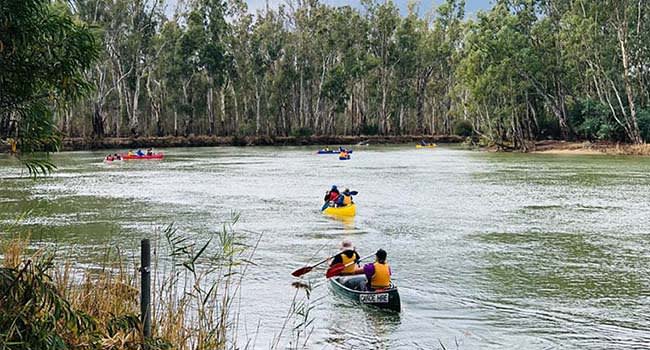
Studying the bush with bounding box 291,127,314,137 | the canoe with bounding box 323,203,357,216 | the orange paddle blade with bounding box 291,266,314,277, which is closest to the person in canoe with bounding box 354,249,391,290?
the orange paddle blade with bounding box 291,266,314,277

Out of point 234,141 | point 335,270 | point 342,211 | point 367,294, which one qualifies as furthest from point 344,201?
point 234,141

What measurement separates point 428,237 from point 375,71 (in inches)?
3028

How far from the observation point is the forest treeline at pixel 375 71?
57688mm

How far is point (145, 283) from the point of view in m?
5.60

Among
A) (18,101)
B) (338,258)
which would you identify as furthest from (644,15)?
(18,101)

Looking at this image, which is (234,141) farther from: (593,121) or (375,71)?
(593,121)

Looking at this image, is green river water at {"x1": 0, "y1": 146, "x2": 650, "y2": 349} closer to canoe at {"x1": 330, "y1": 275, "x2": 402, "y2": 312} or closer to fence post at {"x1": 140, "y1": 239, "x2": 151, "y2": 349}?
canoe at {"x1": 330, "y1": 275, "x2": 402, "y2": 312}

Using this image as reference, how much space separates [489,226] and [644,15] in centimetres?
4669

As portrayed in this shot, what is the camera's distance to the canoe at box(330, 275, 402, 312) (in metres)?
11.4

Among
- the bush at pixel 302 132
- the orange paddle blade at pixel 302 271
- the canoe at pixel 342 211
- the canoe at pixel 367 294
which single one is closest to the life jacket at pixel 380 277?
the canoe at pixel 367 294

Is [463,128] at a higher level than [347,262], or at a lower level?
higher

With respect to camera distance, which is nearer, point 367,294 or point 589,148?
point 367,294

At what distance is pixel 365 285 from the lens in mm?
12094

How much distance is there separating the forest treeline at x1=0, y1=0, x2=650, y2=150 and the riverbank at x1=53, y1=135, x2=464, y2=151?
4.47 ft
